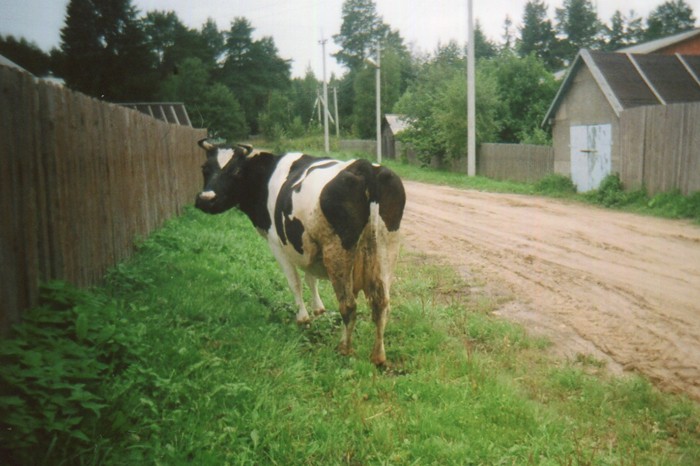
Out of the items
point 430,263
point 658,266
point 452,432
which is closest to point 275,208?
point 452,432

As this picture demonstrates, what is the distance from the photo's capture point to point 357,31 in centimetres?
8250

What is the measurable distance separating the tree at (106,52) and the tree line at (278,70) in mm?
61

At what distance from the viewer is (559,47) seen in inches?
2697

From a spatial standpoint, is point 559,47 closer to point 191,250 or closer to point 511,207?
point 511,207

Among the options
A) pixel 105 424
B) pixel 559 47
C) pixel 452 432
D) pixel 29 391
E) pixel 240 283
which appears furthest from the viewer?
pixel 559 47

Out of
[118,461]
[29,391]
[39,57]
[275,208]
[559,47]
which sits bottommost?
[118,461]

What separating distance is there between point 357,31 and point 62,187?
272ft

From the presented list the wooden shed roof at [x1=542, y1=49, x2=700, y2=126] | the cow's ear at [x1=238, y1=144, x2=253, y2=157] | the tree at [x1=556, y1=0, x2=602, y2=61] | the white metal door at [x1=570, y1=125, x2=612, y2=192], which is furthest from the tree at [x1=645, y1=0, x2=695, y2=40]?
the cow's ear at [x1=238, y1=144, x2=253, y2=157]

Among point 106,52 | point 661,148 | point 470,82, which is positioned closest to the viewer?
point 661,148

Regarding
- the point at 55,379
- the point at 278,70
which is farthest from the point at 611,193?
the point at 278,70

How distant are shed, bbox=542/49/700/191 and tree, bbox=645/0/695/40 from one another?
44.5ft

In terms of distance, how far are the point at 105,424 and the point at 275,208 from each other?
2.85 m

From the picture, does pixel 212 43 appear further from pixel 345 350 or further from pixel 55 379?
pixel 55 379

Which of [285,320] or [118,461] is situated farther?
[285,320]
